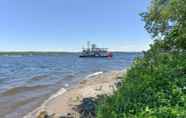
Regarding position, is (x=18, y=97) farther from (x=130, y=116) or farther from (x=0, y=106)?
(x=130, y=116)

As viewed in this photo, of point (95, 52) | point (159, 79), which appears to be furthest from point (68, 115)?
point (95, 52)

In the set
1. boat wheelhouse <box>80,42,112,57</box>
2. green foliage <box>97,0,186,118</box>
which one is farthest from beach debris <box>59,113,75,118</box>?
boat wheelhouse <box>80,42,112,57</box>

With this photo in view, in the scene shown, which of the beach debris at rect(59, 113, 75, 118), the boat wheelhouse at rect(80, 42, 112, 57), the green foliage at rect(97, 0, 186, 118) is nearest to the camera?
the green foliage at rect(97, 0, 186, 118)

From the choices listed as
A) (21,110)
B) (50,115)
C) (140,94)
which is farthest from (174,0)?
(21,110)

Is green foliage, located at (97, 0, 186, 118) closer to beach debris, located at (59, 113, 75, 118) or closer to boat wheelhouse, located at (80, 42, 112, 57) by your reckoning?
beach debris, located at (59, 113, 75, 118)

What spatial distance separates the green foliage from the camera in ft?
14.4

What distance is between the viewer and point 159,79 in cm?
555

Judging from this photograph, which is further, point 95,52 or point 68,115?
point 95,52

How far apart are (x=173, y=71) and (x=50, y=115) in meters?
4.25

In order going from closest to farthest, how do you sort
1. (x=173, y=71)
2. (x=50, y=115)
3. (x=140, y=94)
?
(x=140, y=94)
(x=173, y=71)
(x=50, y=115)

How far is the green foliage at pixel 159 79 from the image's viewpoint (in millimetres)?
4395

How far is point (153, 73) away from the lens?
5.97 metres

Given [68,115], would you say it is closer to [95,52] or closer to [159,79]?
[159,79]

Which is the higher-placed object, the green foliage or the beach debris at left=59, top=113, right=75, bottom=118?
the green foliage
